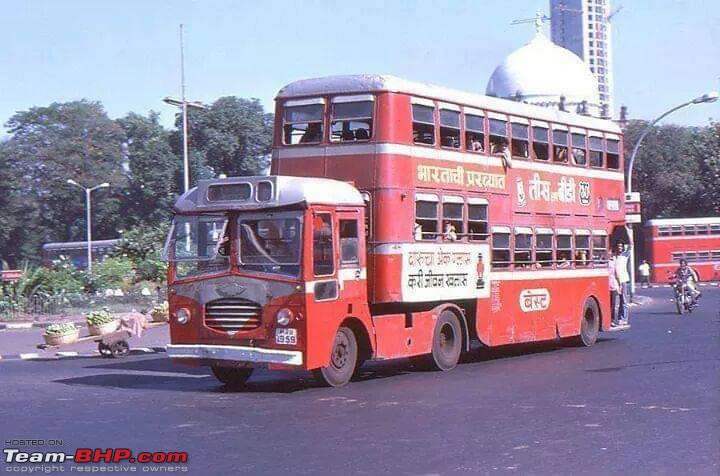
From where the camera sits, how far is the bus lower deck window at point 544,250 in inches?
843

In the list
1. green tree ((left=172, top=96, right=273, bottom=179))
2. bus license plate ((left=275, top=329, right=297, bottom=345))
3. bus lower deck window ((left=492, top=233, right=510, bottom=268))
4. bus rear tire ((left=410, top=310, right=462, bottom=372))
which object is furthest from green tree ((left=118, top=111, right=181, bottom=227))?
bus license plate ((left=275, top=329, right=297, bottom=345))

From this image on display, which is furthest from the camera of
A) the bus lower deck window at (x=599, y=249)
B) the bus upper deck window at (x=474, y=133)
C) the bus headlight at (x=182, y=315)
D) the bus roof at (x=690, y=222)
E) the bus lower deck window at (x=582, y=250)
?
the bus roof at (x=690, y=222)

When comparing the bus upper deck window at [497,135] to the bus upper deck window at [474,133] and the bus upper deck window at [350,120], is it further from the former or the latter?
the bus upper deck window at [350,120]

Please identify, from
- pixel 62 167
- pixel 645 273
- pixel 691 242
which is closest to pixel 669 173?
pixel 691 242

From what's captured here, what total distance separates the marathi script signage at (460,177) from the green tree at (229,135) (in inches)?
2270

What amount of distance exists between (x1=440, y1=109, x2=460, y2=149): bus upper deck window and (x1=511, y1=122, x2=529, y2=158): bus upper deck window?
81.9 inches

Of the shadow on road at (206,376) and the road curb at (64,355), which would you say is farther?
the road curb at (64,355)

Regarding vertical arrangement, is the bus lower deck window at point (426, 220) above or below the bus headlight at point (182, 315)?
above

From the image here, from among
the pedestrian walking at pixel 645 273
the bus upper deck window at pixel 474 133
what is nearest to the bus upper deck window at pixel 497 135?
the bus upper deck window at pixel 474 133

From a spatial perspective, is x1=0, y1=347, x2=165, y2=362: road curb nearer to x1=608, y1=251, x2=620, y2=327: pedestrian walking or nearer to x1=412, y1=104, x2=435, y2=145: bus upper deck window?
x1=412, y1=104, x2=435, y2=145: bus upper deck window

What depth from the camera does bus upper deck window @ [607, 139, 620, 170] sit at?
24.3m

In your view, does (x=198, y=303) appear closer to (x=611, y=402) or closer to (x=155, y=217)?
(x=611, y=402)

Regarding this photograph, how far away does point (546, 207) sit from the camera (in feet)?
70.6

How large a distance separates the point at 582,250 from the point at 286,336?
33.9 ft
